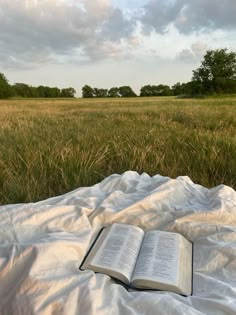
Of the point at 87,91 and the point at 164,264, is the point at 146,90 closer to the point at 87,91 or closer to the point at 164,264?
the point at 87,91

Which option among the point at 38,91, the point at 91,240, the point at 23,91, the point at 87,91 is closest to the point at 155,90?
the point at 87,91

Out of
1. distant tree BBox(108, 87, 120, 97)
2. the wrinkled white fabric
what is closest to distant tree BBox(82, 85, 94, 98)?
distant tree BBox(108, 87, 120, 97)

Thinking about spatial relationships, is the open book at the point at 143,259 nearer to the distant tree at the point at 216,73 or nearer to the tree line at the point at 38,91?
the distant tree at the point at 216,73

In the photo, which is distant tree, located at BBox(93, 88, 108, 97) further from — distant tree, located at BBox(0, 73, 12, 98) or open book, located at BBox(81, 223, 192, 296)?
open book, located at BBox(81, 223, 192, 296)

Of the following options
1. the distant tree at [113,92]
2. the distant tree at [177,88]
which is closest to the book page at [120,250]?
the distant tree at [177,88]

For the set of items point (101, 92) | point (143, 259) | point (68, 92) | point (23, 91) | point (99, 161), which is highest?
point (143, 259)

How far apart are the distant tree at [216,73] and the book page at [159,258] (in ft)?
114

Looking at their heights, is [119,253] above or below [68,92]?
above

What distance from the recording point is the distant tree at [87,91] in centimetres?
4584

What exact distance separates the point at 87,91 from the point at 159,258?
46092 millimetres

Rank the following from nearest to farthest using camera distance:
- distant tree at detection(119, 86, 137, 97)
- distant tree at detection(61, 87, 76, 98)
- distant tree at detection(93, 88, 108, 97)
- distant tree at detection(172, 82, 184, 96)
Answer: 1. distant tree at detection(172, 82, 184, 96)
2. distant tree at detection(119, 86, 137, 97)
3. distant tree at detection(93, 88, 108, 97)
4. distant tree at detection(61, 87, 76, 98)

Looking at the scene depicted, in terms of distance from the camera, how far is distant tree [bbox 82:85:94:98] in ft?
150

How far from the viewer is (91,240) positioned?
50.8 inches

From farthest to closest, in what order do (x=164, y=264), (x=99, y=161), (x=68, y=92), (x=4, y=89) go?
(x=68, y=92) → (x=4, y=89) → (x=99, y=161) → (x=164, y=264)
